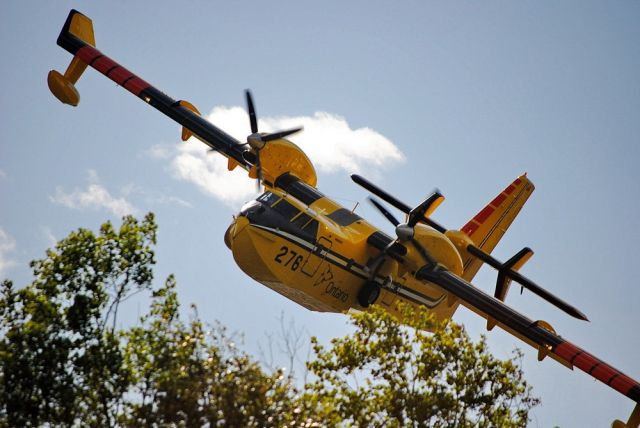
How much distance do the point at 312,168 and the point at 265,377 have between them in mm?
18377

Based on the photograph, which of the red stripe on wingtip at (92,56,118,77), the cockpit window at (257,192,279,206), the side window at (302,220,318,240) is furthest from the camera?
the red stripe on wingtip at (92,56,118,77)

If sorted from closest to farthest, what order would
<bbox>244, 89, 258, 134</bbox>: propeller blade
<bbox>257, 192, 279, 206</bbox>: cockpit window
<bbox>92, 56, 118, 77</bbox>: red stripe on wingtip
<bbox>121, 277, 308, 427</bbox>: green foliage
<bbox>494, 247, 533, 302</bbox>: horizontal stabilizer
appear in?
<bbox>121, 277, 308, 427</bbox>: green foliage → <bbox>257, 192, 279, 206</bbox>: cockpit window → <bbox>494, 247, 533, 302</bbox>: horizontal stabilizer → <bbox>244, 89, 258, 134</bbox>: propeller blade → <bbox>92, 56, 118, 77</bbox>: red stripe on wingtip

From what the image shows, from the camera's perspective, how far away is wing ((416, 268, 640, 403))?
30703mm

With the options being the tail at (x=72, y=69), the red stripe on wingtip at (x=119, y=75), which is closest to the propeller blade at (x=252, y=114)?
the red stripe on wingtip at (x=119, y=75)

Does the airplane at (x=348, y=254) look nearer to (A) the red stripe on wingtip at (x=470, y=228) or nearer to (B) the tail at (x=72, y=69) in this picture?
(A) the red stripe on wingtip at (x=470, y=228)

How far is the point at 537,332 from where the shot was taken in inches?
1243

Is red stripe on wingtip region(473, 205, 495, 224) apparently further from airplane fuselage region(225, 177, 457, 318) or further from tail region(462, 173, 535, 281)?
airplane fuselage region(225, 177, 457, 318)

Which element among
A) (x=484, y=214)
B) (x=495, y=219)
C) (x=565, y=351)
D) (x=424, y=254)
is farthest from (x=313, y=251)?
(x=495, y=219)

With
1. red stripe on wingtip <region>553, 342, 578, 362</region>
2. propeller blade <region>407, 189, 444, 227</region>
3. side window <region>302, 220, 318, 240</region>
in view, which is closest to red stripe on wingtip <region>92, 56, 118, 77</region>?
side window <region>302, 220, 318, 240</region>

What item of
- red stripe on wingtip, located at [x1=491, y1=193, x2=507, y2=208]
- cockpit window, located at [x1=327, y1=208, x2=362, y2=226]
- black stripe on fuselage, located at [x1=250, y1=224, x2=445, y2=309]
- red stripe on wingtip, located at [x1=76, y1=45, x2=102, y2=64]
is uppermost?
red stripe on wingtip, located at [x1=76, y1=45, x2=102, y2=64]

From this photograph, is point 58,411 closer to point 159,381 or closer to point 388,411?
point 159,381

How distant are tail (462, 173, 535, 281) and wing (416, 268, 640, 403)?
5.51 meters

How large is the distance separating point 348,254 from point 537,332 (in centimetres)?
763

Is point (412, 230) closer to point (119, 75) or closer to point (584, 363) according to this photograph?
point (584, 363)
